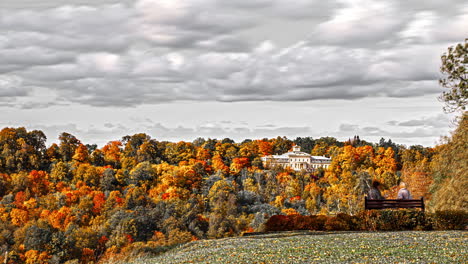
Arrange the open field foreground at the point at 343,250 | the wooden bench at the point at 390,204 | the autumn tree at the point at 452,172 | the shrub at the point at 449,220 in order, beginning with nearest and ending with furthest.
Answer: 1. the open field foreground at the point at 343,250
2. the shrub at the point at 449,220
3. the wooden bench at the point at 390,204
4. the autumn tree at the point at 452,172

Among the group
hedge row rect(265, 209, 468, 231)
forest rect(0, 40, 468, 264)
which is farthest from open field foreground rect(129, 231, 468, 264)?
forest rect(0, 40, 468, 264)

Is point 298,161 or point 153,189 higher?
point 298,161

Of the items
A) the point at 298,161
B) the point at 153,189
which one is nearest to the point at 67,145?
the point at 153,189

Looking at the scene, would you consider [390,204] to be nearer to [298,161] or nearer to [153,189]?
[153,189]

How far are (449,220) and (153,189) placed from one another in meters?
92.9

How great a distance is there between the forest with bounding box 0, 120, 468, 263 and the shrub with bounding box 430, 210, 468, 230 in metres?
29.8

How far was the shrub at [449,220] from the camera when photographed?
2452 cm

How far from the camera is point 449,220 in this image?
24625 mm

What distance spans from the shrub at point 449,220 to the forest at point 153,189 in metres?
29.8

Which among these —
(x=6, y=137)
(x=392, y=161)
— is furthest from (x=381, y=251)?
(x=6, y=137)

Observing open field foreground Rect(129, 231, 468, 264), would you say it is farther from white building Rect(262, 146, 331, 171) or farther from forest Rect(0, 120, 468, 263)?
white building Rect(262, 146, 331, 171)

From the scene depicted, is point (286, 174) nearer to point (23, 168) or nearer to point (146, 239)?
point (146, 239)

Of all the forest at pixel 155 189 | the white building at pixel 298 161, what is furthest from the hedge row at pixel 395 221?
the white building at pixel 298 161

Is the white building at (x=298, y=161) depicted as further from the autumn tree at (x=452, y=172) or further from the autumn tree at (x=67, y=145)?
the autumn tree at (x=452, y=172)
